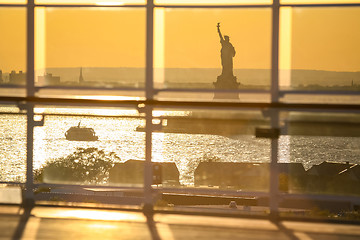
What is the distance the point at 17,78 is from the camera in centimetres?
362

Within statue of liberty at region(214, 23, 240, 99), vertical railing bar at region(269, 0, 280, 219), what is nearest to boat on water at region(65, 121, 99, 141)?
statue of liberty at region(214, 23, 240, 99)

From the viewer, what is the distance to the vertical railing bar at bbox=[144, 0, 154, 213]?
330 cm

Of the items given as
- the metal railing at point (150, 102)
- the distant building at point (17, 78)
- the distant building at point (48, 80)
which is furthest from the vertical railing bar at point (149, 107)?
the distant building at point (17, 78)

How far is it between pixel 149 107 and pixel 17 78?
878 millimetres

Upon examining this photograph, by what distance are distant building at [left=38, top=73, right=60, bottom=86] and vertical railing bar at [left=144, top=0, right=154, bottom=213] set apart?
612 mm

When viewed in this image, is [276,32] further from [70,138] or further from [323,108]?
[70,138]

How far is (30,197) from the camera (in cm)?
339

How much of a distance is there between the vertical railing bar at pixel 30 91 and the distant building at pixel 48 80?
7 centimetres

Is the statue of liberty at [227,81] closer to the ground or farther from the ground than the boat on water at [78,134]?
farther from the ground

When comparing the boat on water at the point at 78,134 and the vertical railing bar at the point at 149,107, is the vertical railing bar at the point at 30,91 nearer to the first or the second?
the boat on water at the point at 78,134

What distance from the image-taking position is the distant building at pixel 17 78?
137 inches

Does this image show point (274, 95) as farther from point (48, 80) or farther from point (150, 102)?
point (48, 80)

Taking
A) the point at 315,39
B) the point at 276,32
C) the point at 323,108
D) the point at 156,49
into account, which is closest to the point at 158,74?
the point at 156,49

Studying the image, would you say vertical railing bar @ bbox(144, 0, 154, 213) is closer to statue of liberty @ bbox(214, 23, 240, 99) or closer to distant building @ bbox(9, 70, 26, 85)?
statue of liberty @ bbox(214, 23, 240, 99)
